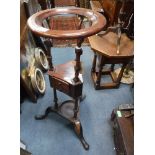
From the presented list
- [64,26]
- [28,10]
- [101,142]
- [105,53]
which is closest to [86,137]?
[101,142]

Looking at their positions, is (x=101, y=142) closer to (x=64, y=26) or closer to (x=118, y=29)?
(x=118, y=29)

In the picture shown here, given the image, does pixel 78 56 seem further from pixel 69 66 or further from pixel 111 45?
pixel 111 45

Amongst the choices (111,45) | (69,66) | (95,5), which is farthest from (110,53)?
(95,5)

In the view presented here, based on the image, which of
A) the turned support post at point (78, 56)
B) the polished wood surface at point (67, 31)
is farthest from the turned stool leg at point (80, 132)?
the polished wood surface at point (67, 31)

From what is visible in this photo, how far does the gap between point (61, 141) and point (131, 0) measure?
1.54 metres

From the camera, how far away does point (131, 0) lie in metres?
2.13

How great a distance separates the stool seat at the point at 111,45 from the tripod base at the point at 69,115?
0.59 m

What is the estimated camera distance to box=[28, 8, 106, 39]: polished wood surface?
113 centimetres

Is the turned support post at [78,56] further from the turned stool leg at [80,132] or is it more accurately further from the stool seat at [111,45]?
the stool seat at [111,45]

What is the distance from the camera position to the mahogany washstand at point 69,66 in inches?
45.3

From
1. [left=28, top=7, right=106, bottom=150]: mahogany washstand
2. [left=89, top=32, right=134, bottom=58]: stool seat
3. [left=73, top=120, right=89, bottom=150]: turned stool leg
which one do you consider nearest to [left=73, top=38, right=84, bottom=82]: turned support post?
[left=28, top=7, right=106, bottom=150]: mahogany washstand

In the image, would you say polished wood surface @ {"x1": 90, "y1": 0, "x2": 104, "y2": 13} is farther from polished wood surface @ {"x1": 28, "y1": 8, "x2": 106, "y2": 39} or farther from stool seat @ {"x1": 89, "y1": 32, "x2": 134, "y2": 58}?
polished wood surface @ {"x1": 28, "y1": 8, "x2": 106, "y2": 39}

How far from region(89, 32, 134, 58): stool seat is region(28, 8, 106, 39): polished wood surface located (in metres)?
0.61
